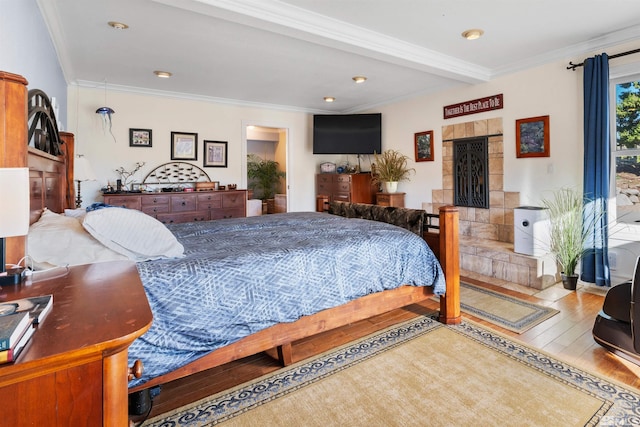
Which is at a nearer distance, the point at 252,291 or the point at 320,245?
the point at 252,291

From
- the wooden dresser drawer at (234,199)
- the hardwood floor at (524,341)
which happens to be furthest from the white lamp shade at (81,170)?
the hardwood floor at (524,341)

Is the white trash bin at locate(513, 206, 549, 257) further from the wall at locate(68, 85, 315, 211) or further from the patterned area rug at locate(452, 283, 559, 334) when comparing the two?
the wall at locate(68, 85, 315, 211)

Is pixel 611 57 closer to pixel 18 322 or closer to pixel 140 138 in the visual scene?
pixel 18 322

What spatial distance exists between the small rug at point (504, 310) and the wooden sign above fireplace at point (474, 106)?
242 cm

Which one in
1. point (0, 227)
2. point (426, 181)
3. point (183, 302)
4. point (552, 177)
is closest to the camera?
point (0, 227)

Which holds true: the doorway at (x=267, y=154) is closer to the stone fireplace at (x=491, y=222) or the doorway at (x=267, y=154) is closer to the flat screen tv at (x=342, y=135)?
the flat screen tv at (x=342, y=135)

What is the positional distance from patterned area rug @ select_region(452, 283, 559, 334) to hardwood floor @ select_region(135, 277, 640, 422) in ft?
0.25

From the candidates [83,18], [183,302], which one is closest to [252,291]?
[183,302]

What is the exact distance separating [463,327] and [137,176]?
15.4ft

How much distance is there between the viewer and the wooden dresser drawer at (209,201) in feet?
16.2

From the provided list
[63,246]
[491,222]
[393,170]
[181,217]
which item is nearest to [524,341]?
[491,222]

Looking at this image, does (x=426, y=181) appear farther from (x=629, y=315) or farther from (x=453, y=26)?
(x=629, y=315)

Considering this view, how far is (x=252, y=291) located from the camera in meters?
1.79

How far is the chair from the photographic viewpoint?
191 cm
